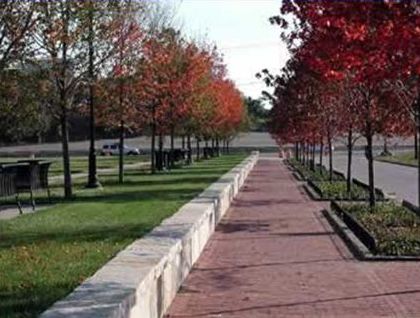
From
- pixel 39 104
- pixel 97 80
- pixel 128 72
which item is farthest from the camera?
pixel 128 72

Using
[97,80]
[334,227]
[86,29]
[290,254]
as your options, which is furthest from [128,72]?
[290,254]

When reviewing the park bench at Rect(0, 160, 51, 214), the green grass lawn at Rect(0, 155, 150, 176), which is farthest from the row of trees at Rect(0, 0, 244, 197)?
the green grass lawn at Rect(0, 155, 150, 176)

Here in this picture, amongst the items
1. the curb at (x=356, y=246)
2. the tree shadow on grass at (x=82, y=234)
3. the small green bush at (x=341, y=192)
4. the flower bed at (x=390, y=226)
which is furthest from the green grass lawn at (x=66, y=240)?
the small green bush at (x=341, y=192)

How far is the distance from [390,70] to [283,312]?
8.57ft

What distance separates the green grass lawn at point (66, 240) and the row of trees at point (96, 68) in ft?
7.16

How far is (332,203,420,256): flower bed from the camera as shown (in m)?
13.4

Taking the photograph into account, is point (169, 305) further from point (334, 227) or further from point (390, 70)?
point (334, 227)

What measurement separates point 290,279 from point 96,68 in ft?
36.8

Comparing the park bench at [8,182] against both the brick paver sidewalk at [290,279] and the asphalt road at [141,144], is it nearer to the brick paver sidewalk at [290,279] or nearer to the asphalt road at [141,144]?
the brick paver sidewalk at [290,279]

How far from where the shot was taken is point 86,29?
18.4m

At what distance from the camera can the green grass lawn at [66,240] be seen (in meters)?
8.59

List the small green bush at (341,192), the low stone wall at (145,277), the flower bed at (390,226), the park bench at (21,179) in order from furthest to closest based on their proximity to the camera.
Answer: the small green bush at (341,192) < the park bench at (21,179) < the flower bed at (390,226) < the low stone wall at (145,277)

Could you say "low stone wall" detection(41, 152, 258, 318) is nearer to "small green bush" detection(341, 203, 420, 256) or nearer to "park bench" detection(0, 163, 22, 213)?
"small green bush" detection(341, 203, 420, 256)

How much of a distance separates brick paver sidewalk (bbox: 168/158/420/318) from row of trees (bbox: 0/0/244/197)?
3985mm
